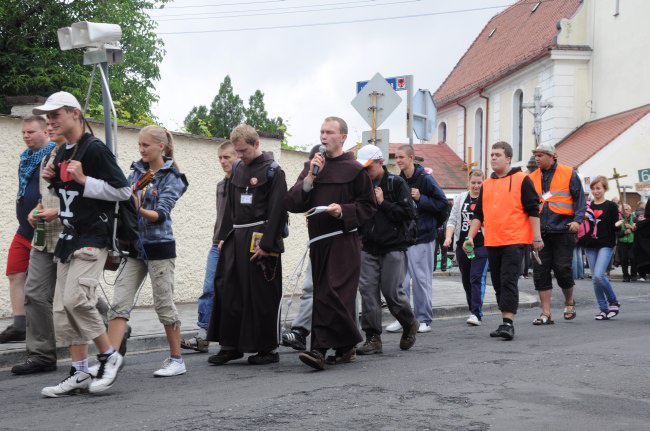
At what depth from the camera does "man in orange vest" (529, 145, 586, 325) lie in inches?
464

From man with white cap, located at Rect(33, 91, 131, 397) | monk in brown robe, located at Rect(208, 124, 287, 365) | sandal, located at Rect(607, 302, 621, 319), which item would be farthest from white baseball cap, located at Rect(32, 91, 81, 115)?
sandal, located at Rect(607, 302, 621, 319)

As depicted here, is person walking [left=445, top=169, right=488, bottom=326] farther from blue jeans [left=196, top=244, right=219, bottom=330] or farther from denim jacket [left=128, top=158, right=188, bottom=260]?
denim jacket [left=128, top=158, right=188, bottom=260]

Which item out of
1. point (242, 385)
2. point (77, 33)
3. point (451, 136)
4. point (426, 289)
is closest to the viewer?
point (242, 385)

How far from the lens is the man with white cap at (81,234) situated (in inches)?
276

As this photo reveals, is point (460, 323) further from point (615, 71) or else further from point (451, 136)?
point (451, 136)

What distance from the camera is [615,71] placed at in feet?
126

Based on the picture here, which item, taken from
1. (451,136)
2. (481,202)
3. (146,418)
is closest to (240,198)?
(146,418)

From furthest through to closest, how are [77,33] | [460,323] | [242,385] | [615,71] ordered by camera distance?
[615,71]
[460,323]
[77,33]
[242,385]

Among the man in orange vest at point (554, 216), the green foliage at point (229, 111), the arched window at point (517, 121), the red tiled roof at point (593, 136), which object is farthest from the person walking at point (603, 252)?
the green foliage at point (229, 111)

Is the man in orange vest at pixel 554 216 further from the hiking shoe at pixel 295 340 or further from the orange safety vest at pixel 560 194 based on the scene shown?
the hiking shoe at pixel 295 340

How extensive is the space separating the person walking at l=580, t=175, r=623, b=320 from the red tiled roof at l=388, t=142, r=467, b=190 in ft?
109

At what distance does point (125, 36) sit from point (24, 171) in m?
36.6

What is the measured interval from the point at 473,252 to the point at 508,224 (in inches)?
48.5

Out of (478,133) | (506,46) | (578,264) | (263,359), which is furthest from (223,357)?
(478,133)
